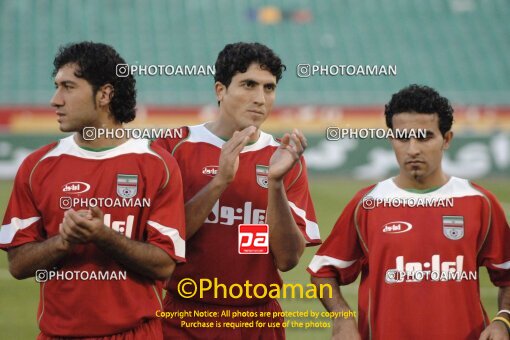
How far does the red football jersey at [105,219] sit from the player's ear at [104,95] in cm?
21

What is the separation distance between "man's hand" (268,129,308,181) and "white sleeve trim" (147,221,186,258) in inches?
18.3

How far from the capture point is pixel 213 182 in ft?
12.1

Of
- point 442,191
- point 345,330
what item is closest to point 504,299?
point 442,191

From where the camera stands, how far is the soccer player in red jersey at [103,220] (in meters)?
3.41

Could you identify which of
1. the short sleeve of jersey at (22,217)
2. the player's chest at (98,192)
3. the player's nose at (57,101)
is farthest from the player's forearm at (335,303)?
the player's nose at (57,101)

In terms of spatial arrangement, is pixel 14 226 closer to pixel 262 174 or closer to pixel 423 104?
pixel 262 174

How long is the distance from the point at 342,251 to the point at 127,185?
97cm

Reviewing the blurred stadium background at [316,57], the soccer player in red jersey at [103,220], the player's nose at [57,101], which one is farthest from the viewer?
the blurred stadium background at [316,57]

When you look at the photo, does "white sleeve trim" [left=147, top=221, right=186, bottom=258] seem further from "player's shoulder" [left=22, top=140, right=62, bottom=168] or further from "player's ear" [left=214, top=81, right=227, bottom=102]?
"player's ear" [left=214, top=81, right=227, bottom=102]

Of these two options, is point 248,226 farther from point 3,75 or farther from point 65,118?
point 3,75

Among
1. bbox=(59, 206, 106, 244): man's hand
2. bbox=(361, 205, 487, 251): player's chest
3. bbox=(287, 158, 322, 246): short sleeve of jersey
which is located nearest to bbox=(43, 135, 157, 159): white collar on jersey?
bbox=(59, 206, 106, 244): man's hand

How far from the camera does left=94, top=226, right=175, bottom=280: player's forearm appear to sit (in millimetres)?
3281

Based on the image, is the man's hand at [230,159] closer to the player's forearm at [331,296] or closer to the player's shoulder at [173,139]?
the player's shoulder at [173,139]

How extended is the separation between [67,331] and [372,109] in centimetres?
1589
